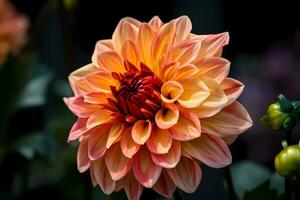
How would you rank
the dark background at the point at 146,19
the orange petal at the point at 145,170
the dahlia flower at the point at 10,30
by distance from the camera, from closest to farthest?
the orange petal at the point at 145,170
the dark background at the point at 146,19
the dahlia flower at the point at 10,30

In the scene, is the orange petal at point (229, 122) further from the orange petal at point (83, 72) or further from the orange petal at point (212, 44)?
the orange petal at point (83, 72)

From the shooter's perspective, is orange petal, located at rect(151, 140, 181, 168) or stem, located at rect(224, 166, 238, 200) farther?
A: stem, located at rect(224, 166, 238, 200)

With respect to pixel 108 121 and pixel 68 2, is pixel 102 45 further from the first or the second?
pixel 68 2

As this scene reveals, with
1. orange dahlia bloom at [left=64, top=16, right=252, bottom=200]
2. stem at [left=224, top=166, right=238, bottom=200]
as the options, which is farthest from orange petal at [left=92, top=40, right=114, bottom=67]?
stem at [left=224, top=166, right=238, bottom=200]

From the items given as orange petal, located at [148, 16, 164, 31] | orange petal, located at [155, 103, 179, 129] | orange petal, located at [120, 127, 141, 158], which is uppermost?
orange petal, located at [148, 16, 164, 31]

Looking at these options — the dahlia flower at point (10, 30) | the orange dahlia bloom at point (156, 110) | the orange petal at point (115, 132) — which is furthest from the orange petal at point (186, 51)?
the dahlia flower at point (10, 30)

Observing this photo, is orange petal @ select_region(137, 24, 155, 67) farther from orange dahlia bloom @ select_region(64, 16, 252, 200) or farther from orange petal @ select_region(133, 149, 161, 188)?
orange petal @ select_region(133, 149, 161, 188)

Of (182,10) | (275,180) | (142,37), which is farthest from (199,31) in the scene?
(142,37)

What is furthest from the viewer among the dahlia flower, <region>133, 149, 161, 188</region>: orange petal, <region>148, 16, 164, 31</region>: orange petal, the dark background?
the dahlia flower
